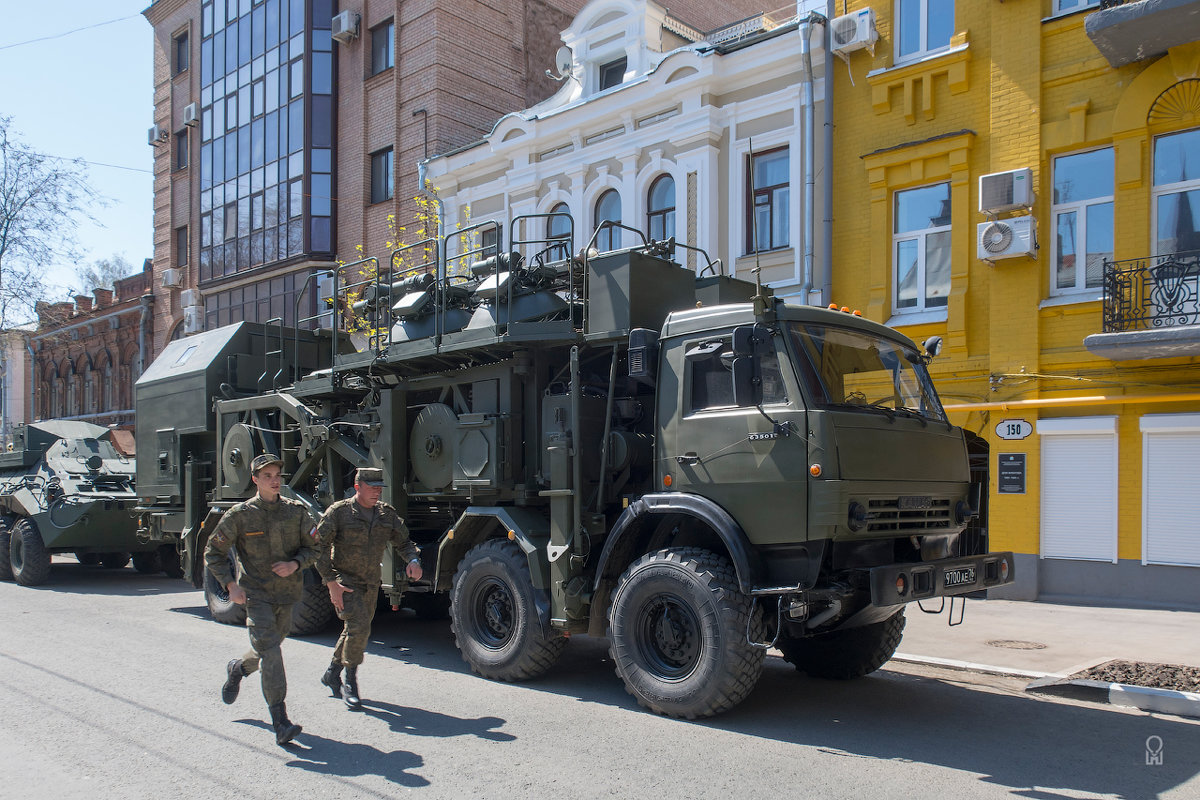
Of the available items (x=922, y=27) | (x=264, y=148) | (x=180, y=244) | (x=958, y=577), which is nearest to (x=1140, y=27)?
(x=922, y=27)

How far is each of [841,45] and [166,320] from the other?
2433cm

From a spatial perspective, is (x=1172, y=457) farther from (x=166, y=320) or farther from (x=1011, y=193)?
(x=166, y=320)

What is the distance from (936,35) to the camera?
45.9 ft

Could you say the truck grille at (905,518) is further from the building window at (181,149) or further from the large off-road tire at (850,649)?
the building window at (181,149)

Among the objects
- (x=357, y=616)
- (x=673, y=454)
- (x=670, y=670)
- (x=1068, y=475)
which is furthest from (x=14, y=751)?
(x=1068, y=475)

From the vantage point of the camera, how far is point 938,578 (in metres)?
6.34

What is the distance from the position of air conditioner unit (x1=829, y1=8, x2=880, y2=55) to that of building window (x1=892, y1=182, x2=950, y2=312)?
2.24m

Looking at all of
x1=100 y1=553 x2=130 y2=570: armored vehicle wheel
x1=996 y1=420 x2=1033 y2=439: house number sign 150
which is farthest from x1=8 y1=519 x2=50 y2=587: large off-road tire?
x1=996 y1=420 x2=1033 y2=439: house number sign 150

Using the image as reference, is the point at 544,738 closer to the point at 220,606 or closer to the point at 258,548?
the point at 258,548

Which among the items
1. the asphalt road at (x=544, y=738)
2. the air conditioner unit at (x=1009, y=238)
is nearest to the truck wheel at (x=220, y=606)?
the asphalt road at (x=544, y=738)

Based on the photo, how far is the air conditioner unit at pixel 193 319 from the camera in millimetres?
28844

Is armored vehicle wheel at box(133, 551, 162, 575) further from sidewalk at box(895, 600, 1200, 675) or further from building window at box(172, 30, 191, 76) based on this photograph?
building window at box(172, 30, 191, 76)

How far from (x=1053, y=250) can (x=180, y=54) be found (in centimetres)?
2826

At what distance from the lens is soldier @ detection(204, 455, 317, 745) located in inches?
236
